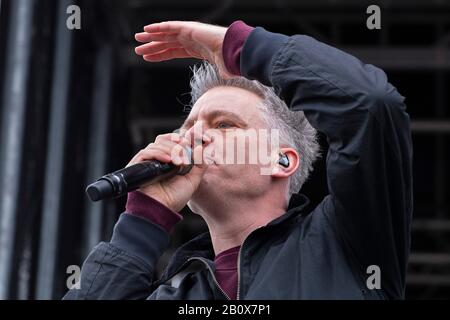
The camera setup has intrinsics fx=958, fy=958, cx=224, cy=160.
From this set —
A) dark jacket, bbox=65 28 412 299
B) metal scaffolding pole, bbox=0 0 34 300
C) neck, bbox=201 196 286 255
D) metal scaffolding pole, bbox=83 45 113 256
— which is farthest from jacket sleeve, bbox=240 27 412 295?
metal scaffolding pole, bbox=83 45 113 256

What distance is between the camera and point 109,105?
13.3 ft

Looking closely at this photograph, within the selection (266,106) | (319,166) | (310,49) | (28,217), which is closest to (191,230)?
(319,166)

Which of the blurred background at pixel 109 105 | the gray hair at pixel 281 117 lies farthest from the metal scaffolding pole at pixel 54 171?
the gray hair at pixel 281 117

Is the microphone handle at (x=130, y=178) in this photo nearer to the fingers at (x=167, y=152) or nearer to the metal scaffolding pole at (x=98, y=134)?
the fingers at (x=167, y=152)

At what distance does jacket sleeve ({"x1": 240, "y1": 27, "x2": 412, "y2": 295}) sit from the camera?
150cm

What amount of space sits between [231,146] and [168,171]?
18 cm

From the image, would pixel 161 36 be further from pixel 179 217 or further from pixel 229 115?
pixel 179 217

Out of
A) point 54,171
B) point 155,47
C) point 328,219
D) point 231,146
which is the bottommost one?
point 54,171

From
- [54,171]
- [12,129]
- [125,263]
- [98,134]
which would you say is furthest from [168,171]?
Result: [98,134]

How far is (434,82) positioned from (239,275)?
3.13 m

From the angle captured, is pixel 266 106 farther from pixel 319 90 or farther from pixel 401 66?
pixel 401 66

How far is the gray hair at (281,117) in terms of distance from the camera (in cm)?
187

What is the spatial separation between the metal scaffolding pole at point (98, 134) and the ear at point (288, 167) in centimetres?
214

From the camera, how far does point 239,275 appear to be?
1.59m
